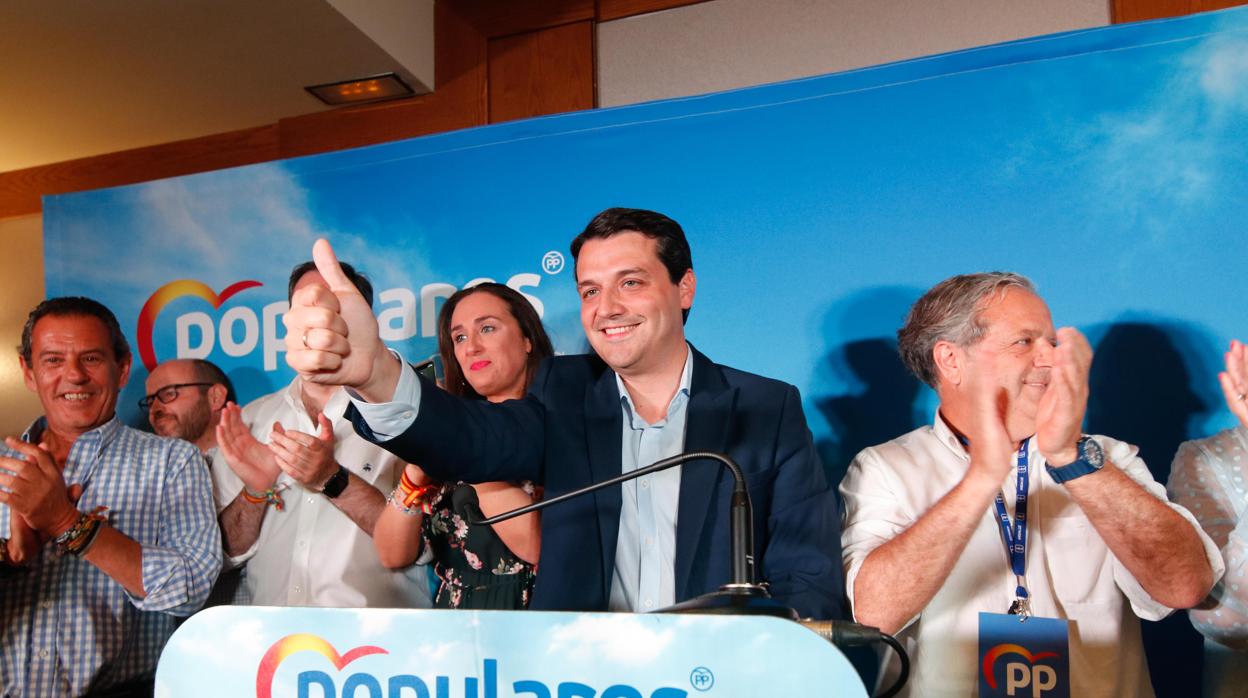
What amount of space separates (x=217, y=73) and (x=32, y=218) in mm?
1927

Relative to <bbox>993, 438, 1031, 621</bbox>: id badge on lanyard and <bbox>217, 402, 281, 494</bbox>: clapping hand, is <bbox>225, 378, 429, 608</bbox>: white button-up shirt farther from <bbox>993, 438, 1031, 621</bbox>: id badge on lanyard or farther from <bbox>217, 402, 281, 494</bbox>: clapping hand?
<bbox>993, 438, 1031, 621</bbox>: id badge on lanyard

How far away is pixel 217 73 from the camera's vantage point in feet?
13.1

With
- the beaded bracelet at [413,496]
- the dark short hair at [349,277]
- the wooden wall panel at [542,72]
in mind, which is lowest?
the beaded bracelet at [413,496]

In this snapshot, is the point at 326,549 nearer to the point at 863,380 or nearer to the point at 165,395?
the point at 165,395

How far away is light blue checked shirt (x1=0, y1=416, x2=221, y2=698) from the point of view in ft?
9.35

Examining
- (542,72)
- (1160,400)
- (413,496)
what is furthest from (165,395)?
(1160,400)

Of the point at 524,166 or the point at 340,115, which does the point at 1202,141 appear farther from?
the point at 340,115

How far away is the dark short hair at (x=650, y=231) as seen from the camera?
2504 millimetres

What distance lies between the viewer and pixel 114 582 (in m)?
2.95

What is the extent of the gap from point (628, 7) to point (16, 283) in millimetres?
3481

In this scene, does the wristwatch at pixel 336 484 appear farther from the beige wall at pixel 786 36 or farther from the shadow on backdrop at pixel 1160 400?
the shadow on backdrop at pixel 1160 400

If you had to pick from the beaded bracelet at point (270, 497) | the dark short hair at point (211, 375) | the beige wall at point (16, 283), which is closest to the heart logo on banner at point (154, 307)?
the dark short hair at point (211, 375)

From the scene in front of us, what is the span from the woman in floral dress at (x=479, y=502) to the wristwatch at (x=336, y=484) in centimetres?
15

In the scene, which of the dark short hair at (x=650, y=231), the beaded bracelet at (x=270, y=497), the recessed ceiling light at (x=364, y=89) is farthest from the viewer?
the recessed ceiling light at (x=364, y=89)
